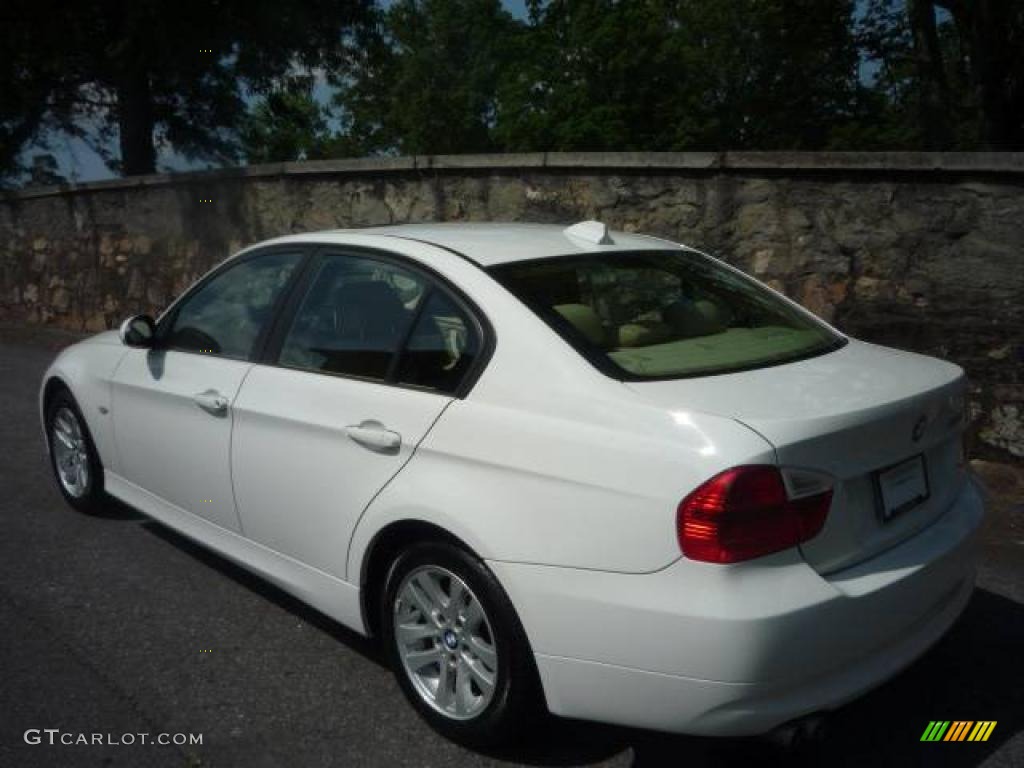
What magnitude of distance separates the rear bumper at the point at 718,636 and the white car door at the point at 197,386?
1.58m

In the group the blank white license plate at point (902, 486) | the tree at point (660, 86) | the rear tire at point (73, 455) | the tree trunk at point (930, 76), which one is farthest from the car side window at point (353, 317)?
the tree at point (660, 86)

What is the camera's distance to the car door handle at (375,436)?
9.57ft

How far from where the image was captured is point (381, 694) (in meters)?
3.20

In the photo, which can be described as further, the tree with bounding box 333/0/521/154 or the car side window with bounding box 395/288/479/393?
the tree with bounding box 333/0/521/154

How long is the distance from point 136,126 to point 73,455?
11.3 metres

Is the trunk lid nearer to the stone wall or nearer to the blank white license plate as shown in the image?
the blank white license plate

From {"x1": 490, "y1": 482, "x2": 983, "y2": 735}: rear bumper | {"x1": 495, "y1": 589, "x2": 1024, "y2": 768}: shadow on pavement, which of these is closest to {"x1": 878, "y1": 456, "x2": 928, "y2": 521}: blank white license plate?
{"x1": 490, "y1": 482, "x2": 983, "y2": 735}: rear bumper

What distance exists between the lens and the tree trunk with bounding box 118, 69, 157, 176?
14727 mm

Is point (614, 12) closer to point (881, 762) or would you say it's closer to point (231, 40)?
point (231, 40)

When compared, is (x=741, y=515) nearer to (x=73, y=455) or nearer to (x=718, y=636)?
(x=718, y=636)

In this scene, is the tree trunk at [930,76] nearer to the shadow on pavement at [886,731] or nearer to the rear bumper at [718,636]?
the shadow on pavement at [886,731]

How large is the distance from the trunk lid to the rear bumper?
105 millimetres

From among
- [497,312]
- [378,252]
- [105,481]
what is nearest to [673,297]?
[497,312]

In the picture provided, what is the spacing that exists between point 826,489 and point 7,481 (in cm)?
508
